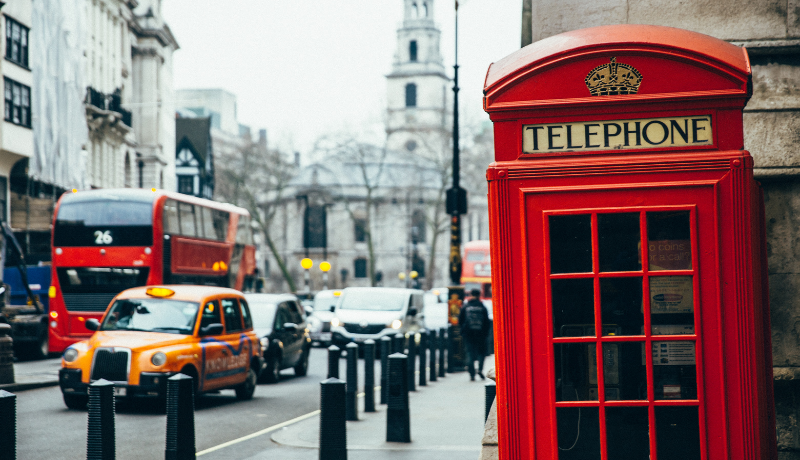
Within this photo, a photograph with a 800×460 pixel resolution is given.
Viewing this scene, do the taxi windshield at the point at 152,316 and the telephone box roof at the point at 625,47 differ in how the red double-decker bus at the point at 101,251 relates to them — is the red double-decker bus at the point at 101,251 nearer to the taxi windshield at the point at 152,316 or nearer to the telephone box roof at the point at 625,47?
the taxi windshield at the point at 152,316

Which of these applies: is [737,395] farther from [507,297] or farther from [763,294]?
[507,297]

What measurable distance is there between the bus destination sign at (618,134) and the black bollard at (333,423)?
9.57ft

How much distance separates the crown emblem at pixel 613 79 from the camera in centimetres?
463

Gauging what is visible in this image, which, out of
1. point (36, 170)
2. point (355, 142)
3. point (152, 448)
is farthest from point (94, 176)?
point (152, 448)

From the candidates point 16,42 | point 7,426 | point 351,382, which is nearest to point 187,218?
point 351,382

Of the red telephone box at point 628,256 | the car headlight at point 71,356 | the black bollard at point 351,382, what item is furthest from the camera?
the car headlight at point 71,356

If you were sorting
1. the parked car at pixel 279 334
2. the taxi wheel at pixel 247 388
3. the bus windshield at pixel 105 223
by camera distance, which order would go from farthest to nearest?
the bus windshield at pixel 105 223, the parked car at pixel 279 334, the taxi wheel at pixel 247 388

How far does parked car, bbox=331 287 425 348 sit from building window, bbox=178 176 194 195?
47.7 m

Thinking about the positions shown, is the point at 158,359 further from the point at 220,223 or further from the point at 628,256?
the point at 220,223

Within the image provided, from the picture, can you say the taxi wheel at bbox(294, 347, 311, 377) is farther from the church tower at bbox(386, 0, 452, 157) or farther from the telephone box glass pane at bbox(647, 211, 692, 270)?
the church tower at bbox(386, 0, 452, 157)

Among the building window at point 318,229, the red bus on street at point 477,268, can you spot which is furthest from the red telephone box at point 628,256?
the building window at point 318,229

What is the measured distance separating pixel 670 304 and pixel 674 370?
1.07 feet

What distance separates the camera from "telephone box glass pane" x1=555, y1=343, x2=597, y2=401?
4609 mm

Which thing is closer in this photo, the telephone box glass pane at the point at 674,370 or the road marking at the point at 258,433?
the telephone box glass pane at the point at 674,370
